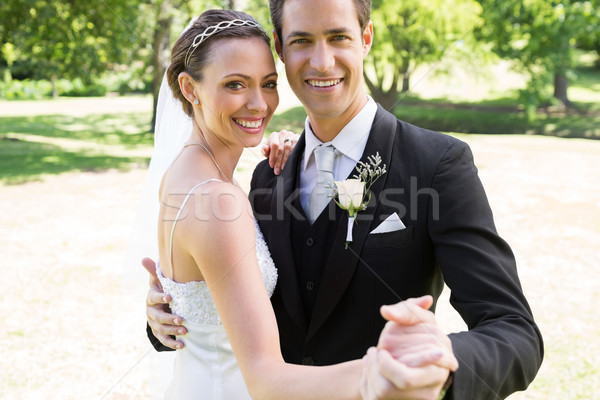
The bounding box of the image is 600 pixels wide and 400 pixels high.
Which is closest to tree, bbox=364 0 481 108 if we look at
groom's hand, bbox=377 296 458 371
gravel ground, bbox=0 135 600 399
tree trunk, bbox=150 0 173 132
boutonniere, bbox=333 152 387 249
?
gravel ground, bbox=0 135 600 399

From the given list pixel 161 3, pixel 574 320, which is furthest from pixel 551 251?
pixel 161 3

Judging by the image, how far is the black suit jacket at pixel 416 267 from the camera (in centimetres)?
190

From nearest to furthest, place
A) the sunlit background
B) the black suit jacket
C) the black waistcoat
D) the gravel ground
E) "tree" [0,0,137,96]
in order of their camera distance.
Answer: the black suit jacket → the black waistcoat → the gravel ground → the sunlit background → "tree" [0,0,137,96]

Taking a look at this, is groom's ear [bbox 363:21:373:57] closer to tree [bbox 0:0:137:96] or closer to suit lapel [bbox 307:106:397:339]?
suit lapel [bbox 307:106:397:339]

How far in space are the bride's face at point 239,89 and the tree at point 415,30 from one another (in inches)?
672

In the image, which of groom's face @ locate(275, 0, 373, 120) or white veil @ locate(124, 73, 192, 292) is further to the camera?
white veil @ locate(124, 73, 192, 292)

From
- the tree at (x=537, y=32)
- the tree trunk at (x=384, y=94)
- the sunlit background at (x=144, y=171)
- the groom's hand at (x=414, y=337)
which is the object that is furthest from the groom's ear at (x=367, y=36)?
the tree at (x=537, y=32)

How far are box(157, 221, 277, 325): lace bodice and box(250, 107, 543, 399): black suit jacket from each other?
0.20 feet

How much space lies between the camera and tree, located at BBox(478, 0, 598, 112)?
2119 cm

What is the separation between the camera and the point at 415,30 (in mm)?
19188

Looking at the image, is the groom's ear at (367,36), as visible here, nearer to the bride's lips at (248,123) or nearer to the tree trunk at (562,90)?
the bride's lips at (248,123)

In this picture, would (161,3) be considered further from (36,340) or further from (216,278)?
(216,278)

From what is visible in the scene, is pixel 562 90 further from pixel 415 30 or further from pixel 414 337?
pixel 414 337

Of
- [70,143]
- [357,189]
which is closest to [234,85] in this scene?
[357,189]
